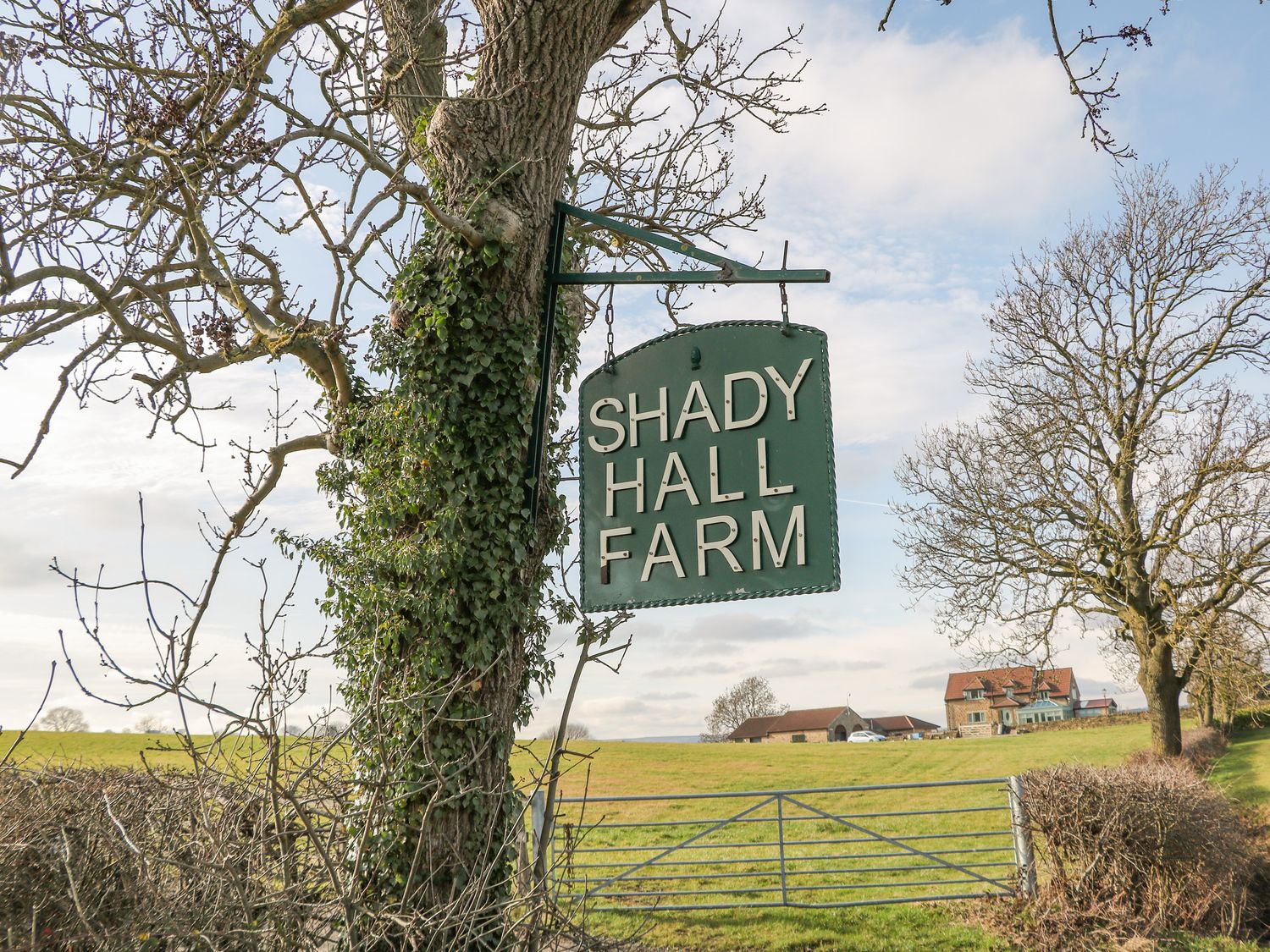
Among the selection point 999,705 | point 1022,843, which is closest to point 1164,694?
point 1022,843

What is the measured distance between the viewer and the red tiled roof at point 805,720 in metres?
66.4

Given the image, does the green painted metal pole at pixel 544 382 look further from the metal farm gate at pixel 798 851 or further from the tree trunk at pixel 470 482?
the metal farm gate at pixel 798 851

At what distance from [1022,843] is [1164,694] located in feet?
31.2

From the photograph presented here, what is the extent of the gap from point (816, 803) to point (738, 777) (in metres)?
7.62

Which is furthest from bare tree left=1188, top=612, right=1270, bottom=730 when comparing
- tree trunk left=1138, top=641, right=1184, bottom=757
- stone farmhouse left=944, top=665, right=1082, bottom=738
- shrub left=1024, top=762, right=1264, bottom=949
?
stone farmhouse left=944, top=665, right=1082, bottom=738

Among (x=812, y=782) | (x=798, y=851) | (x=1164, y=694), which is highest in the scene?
(x=1164, y=694)

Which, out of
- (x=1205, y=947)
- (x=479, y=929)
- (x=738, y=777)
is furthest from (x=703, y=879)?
(x=738, y=777)

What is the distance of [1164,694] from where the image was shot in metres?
18.3

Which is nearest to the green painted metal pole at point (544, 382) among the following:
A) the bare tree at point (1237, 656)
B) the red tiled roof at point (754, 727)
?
the bare tree at point (1237, 656)

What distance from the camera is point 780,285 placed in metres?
4.35

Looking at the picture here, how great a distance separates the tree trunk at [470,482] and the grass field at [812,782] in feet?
2.54

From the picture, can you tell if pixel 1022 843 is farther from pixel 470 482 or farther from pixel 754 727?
pixel 754 727

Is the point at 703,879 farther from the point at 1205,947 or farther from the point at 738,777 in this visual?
the point at 738,777

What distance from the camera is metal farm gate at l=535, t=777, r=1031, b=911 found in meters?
11.1
